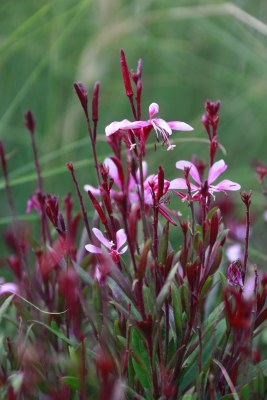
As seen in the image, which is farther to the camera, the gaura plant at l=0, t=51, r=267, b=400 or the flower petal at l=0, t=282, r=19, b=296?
the flower petal at l=0, t=282, r=19, b=296

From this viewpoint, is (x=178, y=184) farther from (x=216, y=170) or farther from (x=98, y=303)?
(x=98, y=303)

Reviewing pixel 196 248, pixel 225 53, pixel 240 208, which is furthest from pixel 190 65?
pixel 196 248

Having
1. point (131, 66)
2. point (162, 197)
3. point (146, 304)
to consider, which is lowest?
point (131, 66)

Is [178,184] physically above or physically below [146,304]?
above

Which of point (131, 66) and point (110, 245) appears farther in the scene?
point (131, 66)

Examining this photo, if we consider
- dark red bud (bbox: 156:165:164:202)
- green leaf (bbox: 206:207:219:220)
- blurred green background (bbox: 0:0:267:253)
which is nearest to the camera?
dark red bud (bbox: 156:165:164:202)

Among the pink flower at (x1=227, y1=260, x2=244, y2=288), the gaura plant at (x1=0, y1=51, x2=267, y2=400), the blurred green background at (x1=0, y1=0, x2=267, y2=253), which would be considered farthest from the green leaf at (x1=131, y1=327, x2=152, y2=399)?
the blurred green background at (x1=0, y1=0, x2=267, y2=253)

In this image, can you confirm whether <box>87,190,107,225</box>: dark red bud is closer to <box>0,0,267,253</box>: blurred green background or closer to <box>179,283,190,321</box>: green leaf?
<box>179,283,190,321</box>: green leaf

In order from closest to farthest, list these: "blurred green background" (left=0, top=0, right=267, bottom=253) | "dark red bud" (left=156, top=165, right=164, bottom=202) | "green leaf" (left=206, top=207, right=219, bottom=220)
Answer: "dark red bud" (left=156, top=165, right=164, bottom=202), "green leaf" (left=206, top=207, right=219, bottom=220), "blurred green background" (left=0, top=0, right=267, bottom=253)

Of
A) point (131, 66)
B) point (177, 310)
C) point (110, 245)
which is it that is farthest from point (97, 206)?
point (131, 66)
